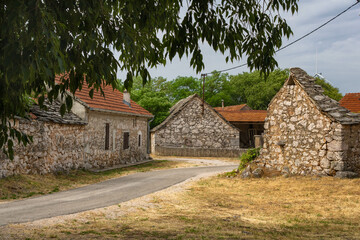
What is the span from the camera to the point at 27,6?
2922 millimetres

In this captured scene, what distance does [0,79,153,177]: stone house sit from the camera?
1376cm

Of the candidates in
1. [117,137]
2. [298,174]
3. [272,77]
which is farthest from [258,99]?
[298,174]

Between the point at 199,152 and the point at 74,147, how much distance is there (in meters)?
14.4

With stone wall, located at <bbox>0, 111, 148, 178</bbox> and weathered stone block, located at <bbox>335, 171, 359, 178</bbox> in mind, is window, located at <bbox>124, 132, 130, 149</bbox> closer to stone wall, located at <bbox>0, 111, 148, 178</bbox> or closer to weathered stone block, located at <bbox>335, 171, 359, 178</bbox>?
stone wall, located at <bbox>0, 111, 148, 178</bbox>

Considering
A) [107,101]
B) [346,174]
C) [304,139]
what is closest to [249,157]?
[304,139]

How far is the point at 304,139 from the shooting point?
40.5ft

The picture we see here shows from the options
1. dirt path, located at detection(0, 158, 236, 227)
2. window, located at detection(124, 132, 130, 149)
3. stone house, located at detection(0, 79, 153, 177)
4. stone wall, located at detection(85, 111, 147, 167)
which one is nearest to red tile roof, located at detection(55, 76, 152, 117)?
stone house, located at detection(0, 79, 153, 177)

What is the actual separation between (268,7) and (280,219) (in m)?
4.37

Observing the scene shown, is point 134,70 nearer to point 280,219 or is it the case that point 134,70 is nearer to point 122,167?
point 280,219

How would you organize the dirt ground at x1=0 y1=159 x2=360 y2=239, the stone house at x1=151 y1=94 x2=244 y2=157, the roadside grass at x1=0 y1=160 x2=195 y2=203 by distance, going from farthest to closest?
the stone house at x1=151 y1=94 x2=244 y2=157
the roadside grass at x1=0 y1=160 x2=195 y2=203
the dirt ground at x1=0 y1=159 x2=360 y2=239

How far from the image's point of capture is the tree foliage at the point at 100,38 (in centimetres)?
290

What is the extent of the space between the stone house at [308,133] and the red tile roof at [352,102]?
36.2 ft

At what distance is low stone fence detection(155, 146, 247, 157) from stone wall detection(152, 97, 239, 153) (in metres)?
1.33

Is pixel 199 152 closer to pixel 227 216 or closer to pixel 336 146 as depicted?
pixel 336 146
